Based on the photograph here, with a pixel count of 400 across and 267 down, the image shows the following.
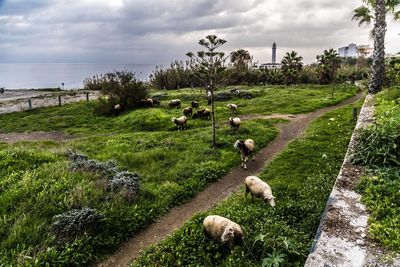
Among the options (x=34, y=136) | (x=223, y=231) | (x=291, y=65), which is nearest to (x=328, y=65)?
(x=291, y=65)

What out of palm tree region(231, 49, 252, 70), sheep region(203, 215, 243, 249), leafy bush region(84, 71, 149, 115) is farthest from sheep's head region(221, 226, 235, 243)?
palm tree region(231, 49, 252, 70)

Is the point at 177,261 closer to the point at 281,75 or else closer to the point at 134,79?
the point at 134,79

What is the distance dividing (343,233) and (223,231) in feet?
8.88

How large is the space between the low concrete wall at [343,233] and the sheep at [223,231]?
1985mm

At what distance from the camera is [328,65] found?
149 feet

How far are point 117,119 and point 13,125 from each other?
8584 millimetres

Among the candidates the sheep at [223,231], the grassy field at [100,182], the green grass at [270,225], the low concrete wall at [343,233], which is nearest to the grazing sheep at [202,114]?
the grassy field at [100,182]

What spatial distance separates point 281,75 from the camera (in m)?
49.1

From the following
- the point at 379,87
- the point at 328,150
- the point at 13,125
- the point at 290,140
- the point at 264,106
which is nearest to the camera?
the point at 328,150

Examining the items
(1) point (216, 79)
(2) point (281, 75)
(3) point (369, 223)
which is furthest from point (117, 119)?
(2) point (281, 75)

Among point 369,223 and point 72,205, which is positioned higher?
point 369,223

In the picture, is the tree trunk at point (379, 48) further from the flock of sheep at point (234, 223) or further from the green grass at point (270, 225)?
the flock of sheep at point (234, 223)

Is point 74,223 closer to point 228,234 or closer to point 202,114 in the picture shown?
point 228,234

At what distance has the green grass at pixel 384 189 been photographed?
5.06 metres
